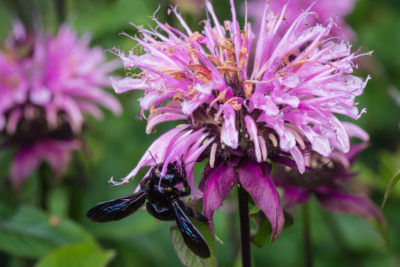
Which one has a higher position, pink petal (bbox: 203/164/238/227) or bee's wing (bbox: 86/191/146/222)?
bee's wing (bbox: 86/191/146/222)

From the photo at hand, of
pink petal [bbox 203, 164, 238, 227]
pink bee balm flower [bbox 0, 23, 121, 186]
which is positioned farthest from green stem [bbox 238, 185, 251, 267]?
pink bee balm flower [bbox 0, 23, 121, 186]

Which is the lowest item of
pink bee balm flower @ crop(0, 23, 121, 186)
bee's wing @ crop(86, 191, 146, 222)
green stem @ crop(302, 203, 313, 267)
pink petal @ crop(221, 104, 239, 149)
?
green stem @ crop(302, 203, 313, 267)

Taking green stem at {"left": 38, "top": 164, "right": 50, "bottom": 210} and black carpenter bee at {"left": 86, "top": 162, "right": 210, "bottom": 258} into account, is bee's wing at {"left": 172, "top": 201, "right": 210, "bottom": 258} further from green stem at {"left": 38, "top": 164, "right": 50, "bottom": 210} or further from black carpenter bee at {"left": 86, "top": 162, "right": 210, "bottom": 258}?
green stem at {"left": 38, "top": 164, "right": 50, "bottom": 210}

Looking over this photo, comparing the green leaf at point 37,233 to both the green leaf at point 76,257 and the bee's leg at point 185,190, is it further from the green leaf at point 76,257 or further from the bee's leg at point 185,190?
the bee's leg at point 185,190

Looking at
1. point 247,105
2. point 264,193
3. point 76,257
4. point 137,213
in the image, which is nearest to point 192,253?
point 264,193

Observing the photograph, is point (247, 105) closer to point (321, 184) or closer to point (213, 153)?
point (213, 153)

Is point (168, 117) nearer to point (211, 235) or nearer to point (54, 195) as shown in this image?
point (211, 235)
